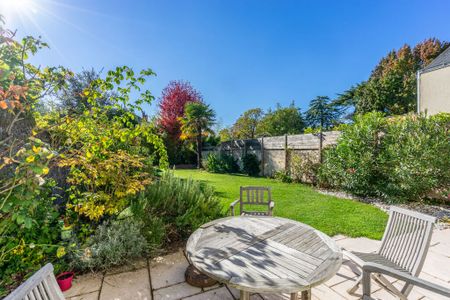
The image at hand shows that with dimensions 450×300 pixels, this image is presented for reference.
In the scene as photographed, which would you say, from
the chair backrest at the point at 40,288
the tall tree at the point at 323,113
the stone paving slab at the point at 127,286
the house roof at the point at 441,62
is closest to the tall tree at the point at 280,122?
the tall tree at the point at 323,113

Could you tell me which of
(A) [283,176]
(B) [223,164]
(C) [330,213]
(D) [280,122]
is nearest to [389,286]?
(C) [330,213]

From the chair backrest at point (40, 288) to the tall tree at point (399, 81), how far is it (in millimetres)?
20621

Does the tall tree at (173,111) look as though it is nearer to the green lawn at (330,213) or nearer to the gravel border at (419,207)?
the green lawn at (330,213)

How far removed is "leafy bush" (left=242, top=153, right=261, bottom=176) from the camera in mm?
10610

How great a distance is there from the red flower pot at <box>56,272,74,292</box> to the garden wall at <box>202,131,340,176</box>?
23.4 feet

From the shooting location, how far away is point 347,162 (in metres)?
5.79

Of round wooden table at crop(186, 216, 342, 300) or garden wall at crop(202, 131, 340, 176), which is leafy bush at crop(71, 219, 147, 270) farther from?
garden wall at crop(202, 131, 340, 176)

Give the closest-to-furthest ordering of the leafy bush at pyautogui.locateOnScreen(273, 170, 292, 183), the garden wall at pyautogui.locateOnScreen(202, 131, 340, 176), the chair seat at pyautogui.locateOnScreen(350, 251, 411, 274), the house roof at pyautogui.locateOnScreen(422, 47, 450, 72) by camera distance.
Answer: the chair seat at pyautogui.locateOnScreen(350, 251, 411, 274) → the garden wall at pyautogui.locateOnScreen(202, 131, 340, 176) → the house roof at pyautogui.locateOnScreen(422, 47, 450, 72) → the leafy bush at pyautogui.locateOnScreen(273, 170, 292, 183)

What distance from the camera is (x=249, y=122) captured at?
70.5 ft

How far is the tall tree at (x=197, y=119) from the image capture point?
1289 cm

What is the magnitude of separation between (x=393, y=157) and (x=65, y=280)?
651 centimetres

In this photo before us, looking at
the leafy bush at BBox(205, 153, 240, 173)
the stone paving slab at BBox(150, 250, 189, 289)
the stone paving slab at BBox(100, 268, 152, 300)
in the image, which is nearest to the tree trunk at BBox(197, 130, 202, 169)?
the leafy bush at BBox(205, 153, 240, 173)

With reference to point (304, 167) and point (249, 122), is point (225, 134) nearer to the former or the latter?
point (249, 122)

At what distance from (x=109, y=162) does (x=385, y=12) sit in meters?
8.36
